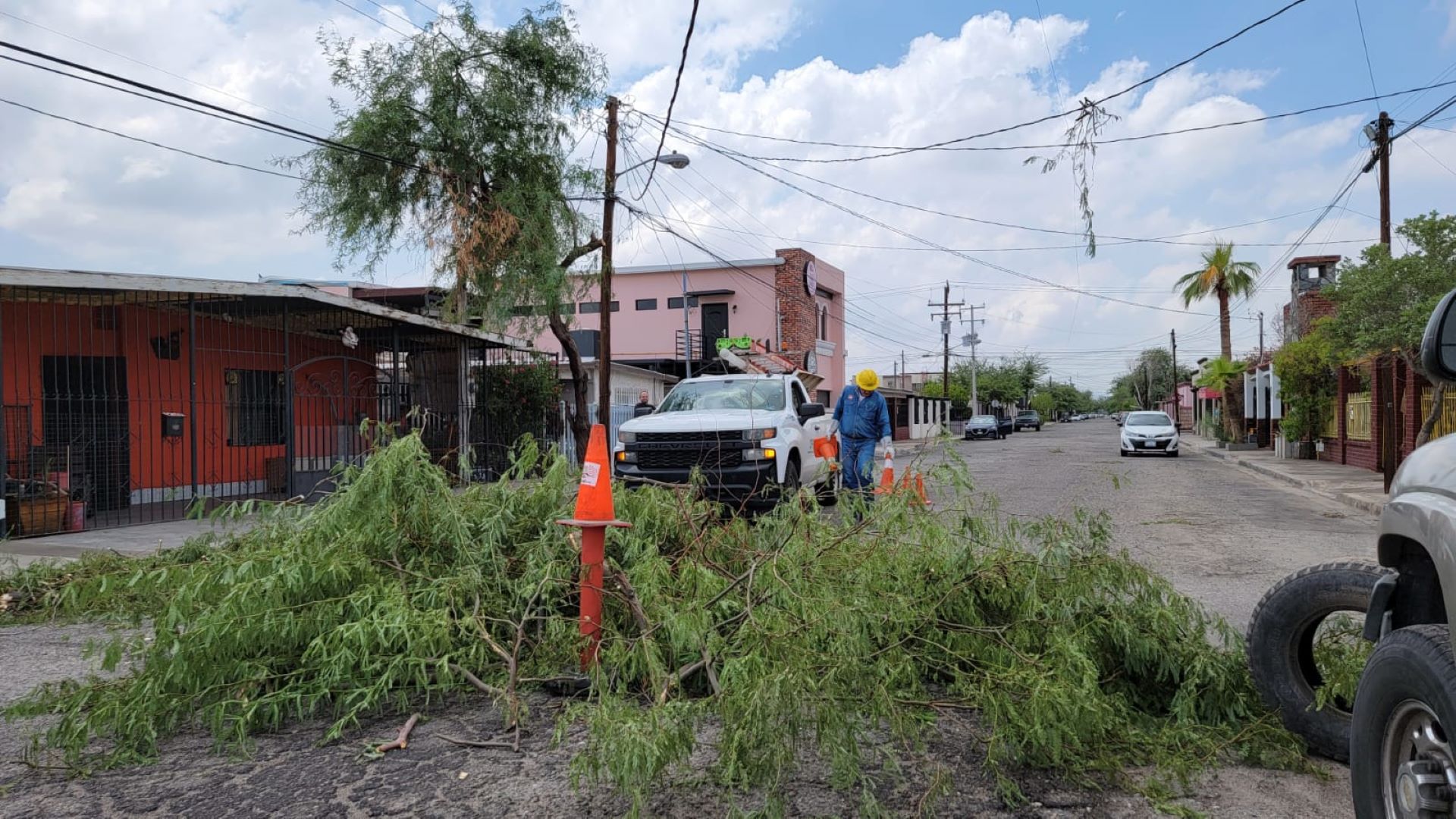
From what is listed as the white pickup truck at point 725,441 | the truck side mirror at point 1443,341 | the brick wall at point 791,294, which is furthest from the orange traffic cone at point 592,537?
the brick wall at point 791,294

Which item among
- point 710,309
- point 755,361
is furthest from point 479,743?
point 710,309

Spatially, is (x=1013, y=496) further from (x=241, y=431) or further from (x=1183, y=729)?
(x=241, y=431)

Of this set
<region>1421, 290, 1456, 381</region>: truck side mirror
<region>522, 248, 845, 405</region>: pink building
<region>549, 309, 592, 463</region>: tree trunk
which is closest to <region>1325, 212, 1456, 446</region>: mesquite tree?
<region>1421, 290, 1456, 381</region>: truck side mirror

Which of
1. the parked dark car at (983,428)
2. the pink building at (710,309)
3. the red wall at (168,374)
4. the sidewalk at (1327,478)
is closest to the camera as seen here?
the red wall at (168,374)

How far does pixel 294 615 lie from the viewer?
3861 mm

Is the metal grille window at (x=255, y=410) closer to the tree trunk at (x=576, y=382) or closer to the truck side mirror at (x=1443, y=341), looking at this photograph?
the tree trunk at (x=576, y=382)

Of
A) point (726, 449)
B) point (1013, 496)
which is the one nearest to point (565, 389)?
point (1013, 496)

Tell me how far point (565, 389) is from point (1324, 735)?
23.9 m

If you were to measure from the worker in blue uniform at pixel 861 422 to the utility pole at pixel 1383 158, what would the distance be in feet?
51.6

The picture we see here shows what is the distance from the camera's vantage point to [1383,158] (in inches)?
765

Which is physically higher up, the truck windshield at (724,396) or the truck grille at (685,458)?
the truck windshield at (724,396)

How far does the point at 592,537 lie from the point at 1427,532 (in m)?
3.13

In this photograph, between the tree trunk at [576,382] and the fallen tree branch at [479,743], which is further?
the tree trunk at [576,382]

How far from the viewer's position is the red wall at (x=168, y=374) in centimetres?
1288
